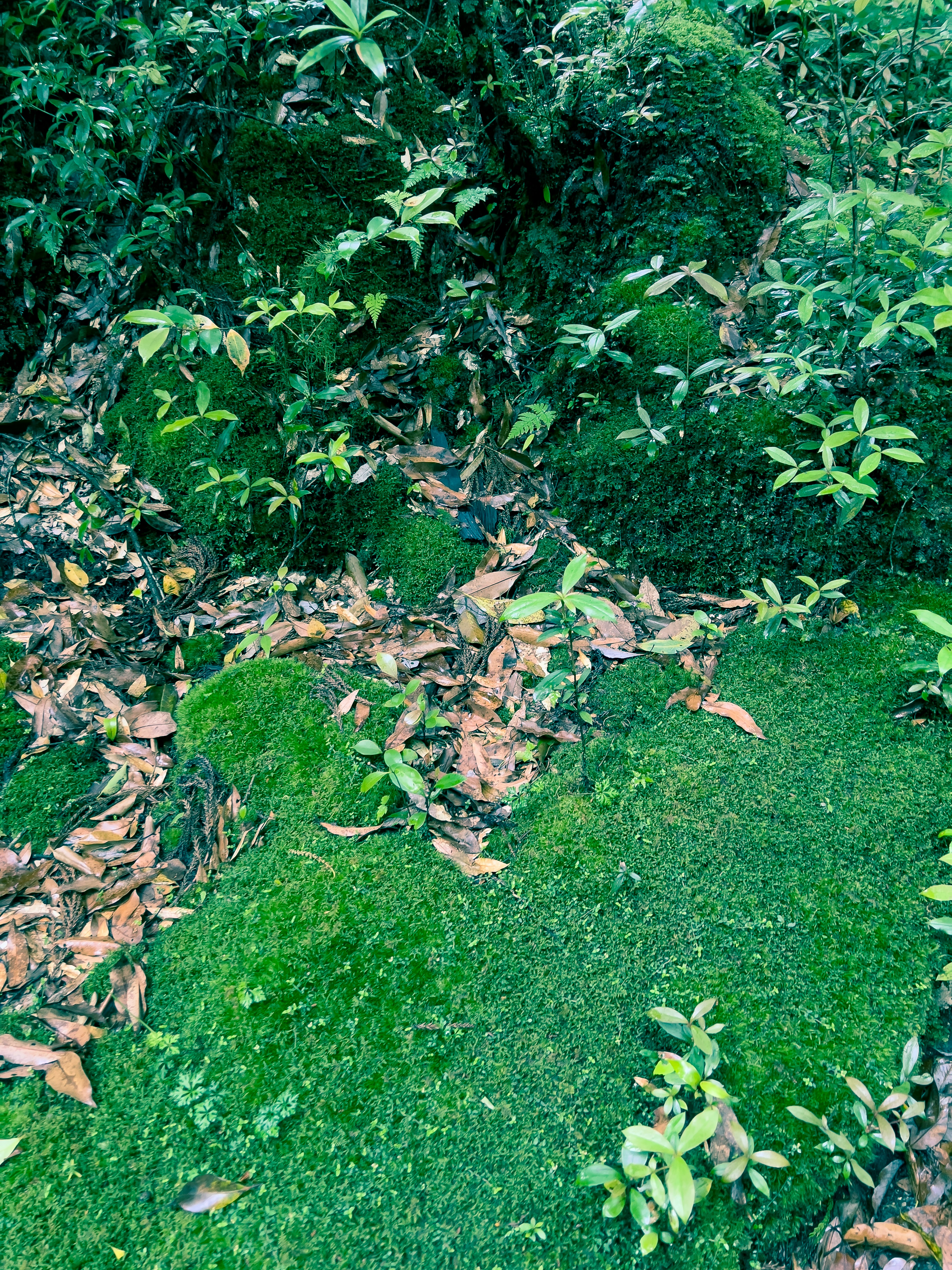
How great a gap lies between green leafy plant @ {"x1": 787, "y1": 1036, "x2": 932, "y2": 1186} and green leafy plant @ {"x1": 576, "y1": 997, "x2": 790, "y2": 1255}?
0.14 m

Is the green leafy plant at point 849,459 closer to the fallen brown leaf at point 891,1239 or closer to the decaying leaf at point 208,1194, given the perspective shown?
the fallen brown leaf at point 891,1239

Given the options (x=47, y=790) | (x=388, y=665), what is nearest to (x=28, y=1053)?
(x=47, y=790)

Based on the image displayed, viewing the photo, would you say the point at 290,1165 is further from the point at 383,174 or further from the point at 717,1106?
the point at 383,174

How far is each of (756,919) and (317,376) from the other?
301 centimetres

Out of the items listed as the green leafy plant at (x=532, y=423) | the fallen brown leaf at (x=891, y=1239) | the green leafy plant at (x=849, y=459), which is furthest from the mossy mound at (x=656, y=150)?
the fallen brown leaf at (x=891, y=1239)

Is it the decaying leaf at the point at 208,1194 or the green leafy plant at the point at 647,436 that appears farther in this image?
the green leafy plant at the point at 647,436

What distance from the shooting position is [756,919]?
2.16m

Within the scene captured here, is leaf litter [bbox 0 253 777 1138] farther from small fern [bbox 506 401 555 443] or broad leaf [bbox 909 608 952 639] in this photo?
broad leaf [bbox 909 608 952 639]

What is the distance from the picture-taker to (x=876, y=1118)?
1845 mm

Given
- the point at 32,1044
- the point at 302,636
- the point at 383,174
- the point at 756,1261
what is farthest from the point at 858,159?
the point at 32,1044

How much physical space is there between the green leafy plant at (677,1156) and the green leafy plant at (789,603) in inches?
56.2

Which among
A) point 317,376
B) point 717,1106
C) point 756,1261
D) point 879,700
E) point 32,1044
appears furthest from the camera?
point 317,376

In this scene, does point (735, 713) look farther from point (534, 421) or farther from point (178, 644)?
point (178, 644)

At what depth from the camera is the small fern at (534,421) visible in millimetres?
Result: 3307
